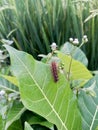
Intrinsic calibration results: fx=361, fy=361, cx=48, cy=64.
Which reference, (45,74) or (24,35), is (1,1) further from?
(45,74)

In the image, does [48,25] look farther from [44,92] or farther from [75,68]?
[44,92]

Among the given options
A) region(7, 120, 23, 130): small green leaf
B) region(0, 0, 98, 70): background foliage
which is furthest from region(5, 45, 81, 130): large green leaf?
region(0, 0, 98, 70): background foliage

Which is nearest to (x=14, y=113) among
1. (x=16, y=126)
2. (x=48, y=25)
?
(x=16, y=126)

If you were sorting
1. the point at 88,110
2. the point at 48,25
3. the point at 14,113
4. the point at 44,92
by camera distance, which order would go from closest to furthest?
1. the point at 44,92
2. the point at 88,110
3. the point at 14,113
4. the point at 48,25

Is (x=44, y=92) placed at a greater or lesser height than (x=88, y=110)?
greater

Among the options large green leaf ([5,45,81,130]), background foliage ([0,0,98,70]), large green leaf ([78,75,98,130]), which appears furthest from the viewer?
background foliage ([0,0,98,70])

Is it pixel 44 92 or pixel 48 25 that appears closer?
pixel 44 92

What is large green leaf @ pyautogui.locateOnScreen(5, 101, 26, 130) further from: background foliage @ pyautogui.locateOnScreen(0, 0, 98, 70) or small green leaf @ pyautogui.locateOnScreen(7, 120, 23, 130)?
background foliage @ pyautogui.locateOnScreen(0, 0, 98, 70)
